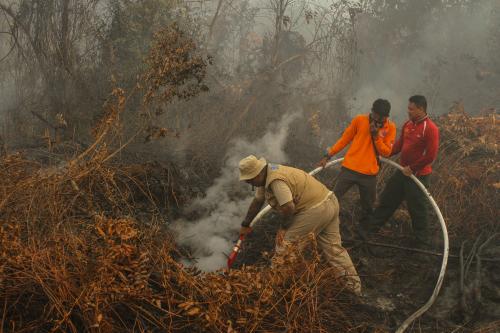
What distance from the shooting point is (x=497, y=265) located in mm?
5973

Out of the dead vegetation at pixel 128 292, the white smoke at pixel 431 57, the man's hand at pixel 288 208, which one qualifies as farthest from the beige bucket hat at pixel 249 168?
the white smoke at pixel 431 57

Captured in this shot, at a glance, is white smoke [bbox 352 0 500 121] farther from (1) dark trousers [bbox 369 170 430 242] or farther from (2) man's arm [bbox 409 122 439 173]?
(2) man's arm [bbox 409 122 439 173]

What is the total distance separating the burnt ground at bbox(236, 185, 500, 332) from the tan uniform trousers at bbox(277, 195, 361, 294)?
1.09 ft

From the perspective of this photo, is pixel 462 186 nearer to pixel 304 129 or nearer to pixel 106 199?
pixel 304 129

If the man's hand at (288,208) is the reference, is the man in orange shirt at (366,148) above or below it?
above

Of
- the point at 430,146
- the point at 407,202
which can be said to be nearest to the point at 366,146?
the point at 430,146

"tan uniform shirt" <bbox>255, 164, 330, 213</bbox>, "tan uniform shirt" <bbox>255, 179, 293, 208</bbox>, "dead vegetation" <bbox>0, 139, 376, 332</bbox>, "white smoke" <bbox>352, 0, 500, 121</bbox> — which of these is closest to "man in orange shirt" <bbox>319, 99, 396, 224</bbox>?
"tan uniform shirt" <bbox>255, 164, 330, 213</bbox>

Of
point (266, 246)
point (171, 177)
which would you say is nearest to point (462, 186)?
point (266, 246)

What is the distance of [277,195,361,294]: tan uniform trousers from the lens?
5.02 metres

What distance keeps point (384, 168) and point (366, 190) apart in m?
2.14

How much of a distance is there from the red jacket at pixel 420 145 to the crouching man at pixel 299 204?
59.2 inches

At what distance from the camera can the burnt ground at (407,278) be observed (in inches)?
198

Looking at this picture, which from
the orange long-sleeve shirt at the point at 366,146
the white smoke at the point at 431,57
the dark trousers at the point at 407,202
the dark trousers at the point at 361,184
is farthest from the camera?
the white smoke at the point at 431,57

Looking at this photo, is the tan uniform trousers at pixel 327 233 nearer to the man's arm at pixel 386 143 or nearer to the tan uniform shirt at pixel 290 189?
the tan uniform shirt at pixel 290 189
